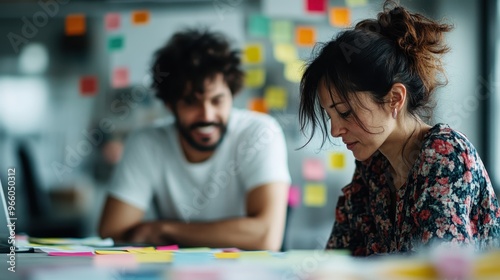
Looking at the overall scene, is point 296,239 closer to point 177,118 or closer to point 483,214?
point 177,118

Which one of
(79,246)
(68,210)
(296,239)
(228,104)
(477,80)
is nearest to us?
(79,246)

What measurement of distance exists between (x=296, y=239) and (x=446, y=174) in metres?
2.68

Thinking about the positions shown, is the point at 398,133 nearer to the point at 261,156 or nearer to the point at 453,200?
the point at 453,200

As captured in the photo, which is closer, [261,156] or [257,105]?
[261,156]

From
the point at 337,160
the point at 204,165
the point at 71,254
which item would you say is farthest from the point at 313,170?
the point at 71,254

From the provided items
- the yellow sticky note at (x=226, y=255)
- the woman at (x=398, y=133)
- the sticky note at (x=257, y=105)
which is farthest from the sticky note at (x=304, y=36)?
the yellow sticky note at (x=226, y=255)

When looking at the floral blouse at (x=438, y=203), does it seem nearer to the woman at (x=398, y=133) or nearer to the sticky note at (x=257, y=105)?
the woman at (x=398, y=133)

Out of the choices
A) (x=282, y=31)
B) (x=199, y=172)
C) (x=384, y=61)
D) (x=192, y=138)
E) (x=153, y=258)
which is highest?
(x=282, y=31)

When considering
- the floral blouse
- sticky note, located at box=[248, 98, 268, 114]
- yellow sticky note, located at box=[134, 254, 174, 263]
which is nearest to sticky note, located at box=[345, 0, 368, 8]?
sticky note, located at box=[248, 98, 268, 114]

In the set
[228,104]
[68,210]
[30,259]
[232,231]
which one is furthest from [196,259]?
[68,210]

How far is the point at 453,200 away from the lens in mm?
1317

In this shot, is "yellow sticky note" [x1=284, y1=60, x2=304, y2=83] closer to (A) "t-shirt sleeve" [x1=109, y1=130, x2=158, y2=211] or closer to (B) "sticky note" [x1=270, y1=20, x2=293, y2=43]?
(B) "sticky note" [x1=270, y1=20, x2=293, y2=43]

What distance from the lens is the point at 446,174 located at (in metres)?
1.34

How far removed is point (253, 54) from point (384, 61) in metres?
2.34
